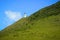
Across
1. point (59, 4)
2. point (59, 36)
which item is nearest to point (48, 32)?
point (59, 36)

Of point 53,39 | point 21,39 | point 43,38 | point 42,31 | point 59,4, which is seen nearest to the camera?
point 53,39

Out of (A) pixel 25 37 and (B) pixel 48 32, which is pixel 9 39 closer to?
(A) pixel 25 37

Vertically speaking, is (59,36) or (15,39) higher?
(15,39)

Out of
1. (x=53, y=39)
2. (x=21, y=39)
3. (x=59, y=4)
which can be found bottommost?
(x=53, y=39)

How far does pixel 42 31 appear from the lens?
59.7 meters

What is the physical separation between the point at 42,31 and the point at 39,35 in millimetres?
4148

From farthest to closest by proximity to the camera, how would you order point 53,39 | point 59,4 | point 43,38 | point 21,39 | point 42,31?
1. point 59,4
2. point 42,31
3. point 21,39
4. point 43,38
5. point 53,39

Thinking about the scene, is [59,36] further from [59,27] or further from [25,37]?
[25,37]

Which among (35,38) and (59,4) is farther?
(59,4)

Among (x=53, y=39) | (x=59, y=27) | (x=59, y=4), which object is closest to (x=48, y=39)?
(x=53, y=39)

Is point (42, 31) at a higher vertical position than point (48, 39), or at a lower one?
higher

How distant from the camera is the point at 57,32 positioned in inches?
2090

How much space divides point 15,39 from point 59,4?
4986 cm

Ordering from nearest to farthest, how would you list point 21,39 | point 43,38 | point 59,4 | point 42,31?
1. point 43,38
2. point 21,39
3. point 42,31
4. point 59,4
